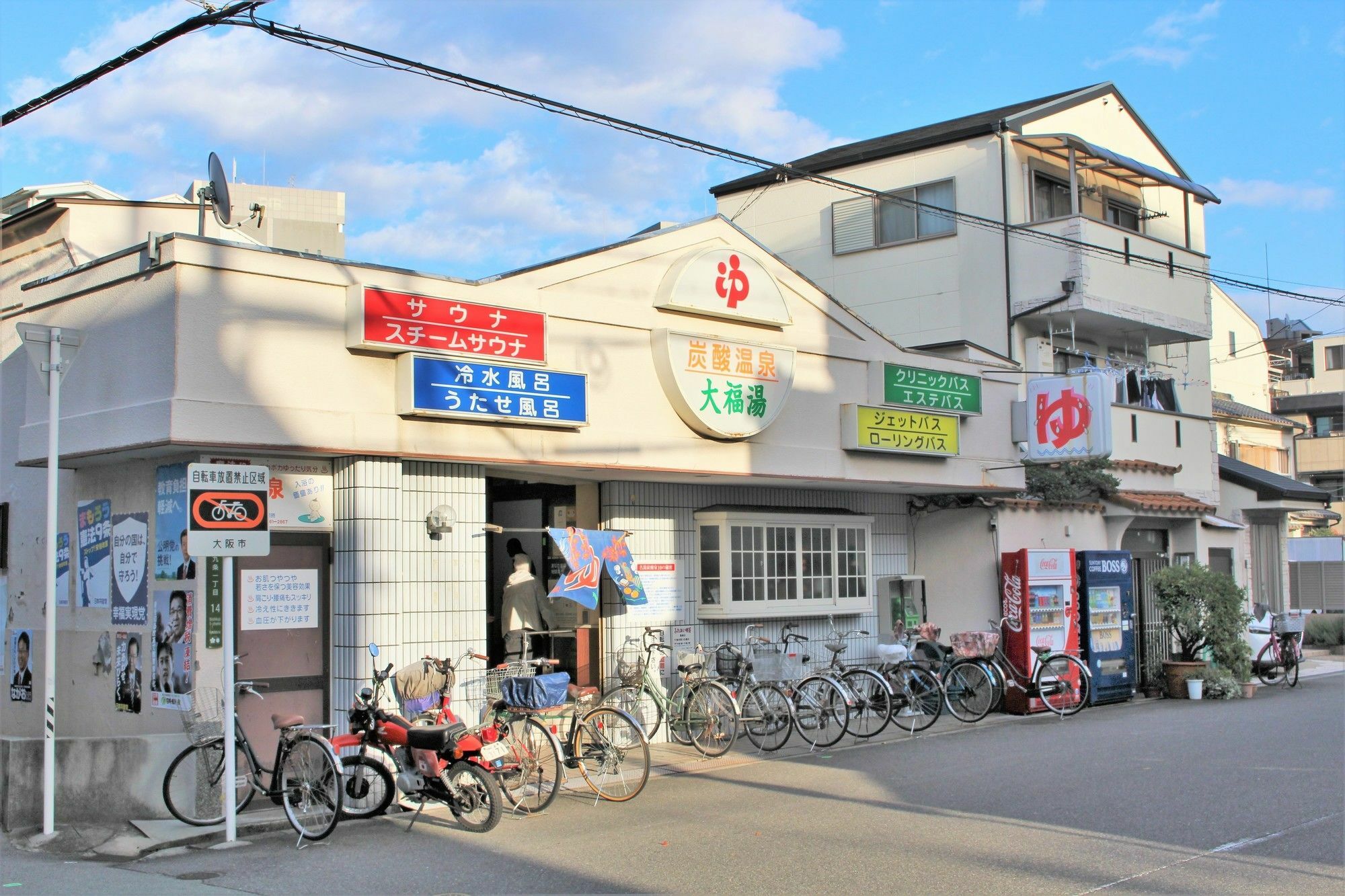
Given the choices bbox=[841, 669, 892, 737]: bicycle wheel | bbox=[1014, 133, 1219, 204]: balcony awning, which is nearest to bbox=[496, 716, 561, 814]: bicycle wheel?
bbox=[841, 669, 892, 737]: bicycle wheel

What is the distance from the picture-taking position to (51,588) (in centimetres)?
969

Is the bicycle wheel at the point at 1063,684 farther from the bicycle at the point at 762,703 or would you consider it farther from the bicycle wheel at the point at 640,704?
the bicycle wheel at the point at 640,704

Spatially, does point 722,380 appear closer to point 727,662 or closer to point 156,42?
point 727,662

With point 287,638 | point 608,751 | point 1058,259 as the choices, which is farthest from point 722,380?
point 1058,259

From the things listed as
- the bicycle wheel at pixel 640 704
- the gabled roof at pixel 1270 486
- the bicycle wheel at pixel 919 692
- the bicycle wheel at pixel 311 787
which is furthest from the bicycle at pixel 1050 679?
the gabled roof at pixel 1270 486

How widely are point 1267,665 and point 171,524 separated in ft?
A: 57.3

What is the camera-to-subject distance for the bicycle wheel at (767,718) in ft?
42.6

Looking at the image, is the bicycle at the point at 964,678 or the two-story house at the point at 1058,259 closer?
the bicycle at the point at 964,678

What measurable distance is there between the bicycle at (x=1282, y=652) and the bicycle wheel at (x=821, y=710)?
33.4 ft

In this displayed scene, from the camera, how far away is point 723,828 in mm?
9242

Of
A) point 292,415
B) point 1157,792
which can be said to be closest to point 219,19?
point 292,415

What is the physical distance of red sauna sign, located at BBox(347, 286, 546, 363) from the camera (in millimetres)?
10547

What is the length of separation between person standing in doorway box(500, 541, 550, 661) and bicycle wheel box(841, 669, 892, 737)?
11.7 ft

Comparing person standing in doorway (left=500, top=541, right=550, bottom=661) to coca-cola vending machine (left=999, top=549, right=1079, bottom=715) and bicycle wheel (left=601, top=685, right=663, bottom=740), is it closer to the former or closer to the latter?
bicycle wheel (left=601, top=685, right=663, bottom=740)
